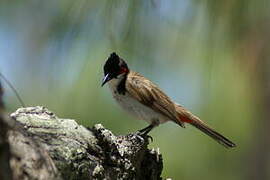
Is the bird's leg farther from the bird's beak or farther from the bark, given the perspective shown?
the bark

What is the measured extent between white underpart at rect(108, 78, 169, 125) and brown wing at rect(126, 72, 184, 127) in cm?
3

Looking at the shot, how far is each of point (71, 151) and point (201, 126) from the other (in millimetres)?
2069

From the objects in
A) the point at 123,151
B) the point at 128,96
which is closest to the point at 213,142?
the point at 128,96

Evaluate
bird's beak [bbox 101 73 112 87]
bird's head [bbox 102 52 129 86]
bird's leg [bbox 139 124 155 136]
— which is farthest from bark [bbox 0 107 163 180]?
bird's beak [bbox 101 73 112 87]

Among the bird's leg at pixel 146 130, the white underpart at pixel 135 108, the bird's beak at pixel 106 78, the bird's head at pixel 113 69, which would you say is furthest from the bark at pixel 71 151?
the white underpart at pixel 135 108

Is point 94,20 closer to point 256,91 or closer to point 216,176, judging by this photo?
point 256,91

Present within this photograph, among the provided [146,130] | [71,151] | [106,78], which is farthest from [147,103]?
[71,151]

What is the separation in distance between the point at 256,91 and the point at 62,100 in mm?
1078

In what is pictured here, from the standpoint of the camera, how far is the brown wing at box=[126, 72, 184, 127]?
4.20m

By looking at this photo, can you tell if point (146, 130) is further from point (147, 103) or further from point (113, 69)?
point (113, 69)

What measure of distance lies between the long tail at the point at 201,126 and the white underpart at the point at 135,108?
0.14 metres

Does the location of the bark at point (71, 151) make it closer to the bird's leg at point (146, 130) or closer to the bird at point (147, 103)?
the bird's leg at point (146, 130)

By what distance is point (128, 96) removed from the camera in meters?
4.20

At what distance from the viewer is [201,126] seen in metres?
4.20
